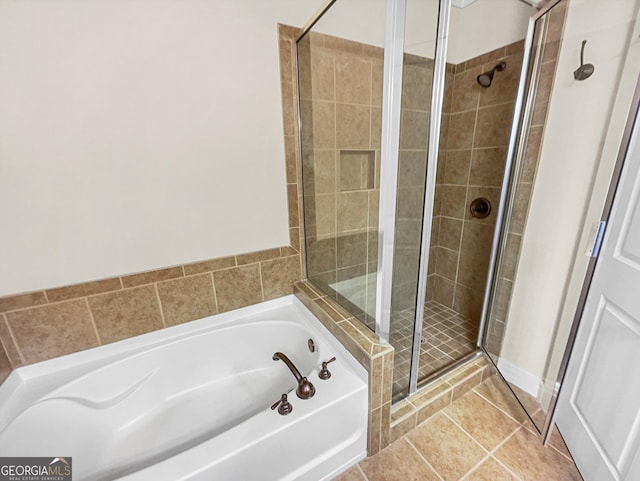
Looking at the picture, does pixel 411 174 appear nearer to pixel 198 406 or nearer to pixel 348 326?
pixel 348 326

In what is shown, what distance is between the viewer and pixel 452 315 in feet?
7.10

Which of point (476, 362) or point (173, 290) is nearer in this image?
point (173, 290)

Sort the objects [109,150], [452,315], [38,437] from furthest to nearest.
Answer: [452,315] < [109,150] < [38,437]

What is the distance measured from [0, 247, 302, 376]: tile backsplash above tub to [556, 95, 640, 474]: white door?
58.3 inches

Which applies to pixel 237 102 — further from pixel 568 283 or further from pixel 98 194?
pixel 568 283

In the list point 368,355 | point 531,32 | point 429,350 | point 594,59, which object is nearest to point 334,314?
point 368,355

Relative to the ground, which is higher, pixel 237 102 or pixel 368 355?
pixel 237 102

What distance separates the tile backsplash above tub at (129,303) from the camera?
1161 millimetres

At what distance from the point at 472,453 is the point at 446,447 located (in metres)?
0.11

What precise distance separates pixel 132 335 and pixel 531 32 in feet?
8.46

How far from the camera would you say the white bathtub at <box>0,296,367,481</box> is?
0.94 m

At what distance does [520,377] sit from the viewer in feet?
4.96

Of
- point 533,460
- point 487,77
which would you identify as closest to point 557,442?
point 533,460

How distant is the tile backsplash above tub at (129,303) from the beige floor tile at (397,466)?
1000 millimetres
